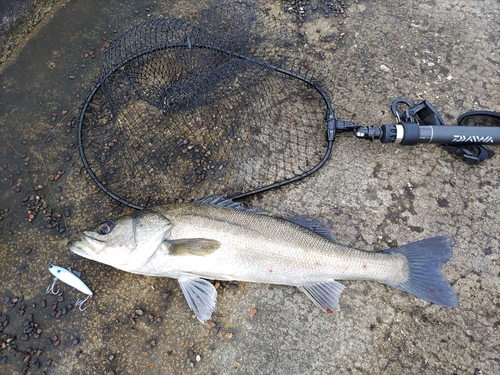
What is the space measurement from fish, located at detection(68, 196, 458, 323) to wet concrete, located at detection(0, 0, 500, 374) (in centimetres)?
31

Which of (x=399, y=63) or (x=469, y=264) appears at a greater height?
(x=399, y=63)

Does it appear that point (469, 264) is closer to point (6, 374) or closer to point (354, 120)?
point (354, 120)

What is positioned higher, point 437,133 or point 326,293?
point 437,133

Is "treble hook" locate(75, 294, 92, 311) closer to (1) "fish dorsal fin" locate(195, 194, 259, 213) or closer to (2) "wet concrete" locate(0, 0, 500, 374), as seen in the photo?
(2) "wet concrete" locate(0, 0, 500, 374)

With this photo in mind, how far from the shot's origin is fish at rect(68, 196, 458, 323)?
328 cm

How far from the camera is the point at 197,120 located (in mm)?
4250

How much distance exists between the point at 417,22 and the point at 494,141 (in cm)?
204

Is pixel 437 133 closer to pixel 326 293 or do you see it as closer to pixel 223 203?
pixel 326 293

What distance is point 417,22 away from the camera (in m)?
4.91

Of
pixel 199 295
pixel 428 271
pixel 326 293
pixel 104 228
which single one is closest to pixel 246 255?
pixel 199 295

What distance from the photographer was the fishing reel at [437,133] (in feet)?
12.4

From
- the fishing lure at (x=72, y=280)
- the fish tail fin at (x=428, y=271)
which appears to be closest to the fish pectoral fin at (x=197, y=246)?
the fishing lure at (x=72, y=280)

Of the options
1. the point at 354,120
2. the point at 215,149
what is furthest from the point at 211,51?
the point at 354,120

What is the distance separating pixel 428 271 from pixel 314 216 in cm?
116
